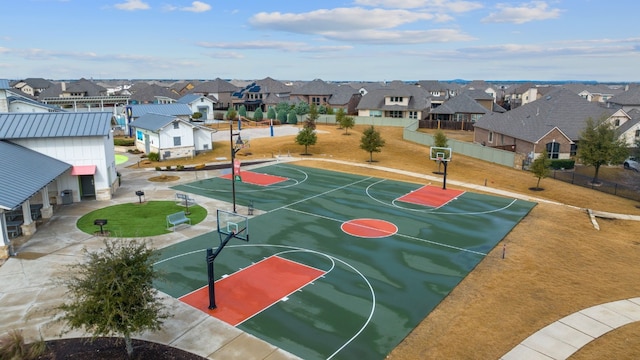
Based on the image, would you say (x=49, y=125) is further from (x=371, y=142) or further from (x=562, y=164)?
(x=562, y=164)

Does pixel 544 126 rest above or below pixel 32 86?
below

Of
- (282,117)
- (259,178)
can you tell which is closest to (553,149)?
(259,178)

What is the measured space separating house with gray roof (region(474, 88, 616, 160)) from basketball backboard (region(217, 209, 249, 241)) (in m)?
39.3

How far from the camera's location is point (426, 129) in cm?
8356

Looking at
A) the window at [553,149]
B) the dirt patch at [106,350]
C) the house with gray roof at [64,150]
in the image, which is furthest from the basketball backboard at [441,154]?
the dirt patch at [106,350]

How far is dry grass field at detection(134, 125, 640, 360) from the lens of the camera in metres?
16.5

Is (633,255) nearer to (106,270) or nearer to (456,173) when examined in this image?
(456,173)

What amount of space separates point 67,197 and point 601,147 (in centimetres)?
4908

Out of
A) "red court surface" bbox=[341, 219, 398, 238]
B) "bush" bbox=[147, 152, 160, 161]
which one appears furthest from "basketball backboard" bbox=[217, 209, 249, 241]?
"bush" bbox=[147, 152, 160, 161]

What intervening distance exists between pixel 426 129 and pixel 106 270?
7539 centimetres

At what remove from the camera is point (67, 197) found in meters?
34.4

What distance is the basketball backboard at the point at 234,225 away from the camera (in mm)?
20016

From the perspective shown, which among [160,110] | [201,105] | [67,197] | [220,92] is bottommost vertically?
[67,197]

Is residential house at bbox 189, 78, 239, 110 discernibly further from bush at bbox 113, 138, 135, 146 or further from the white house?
the white house
